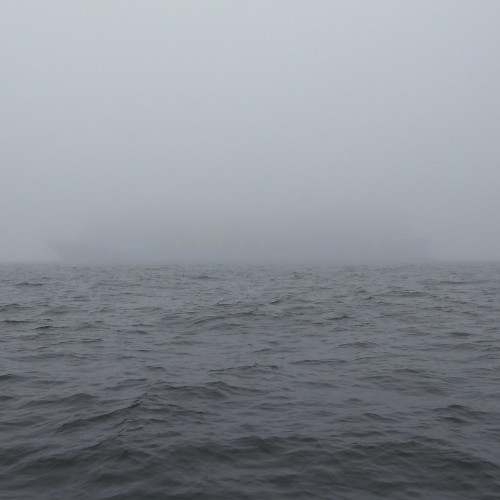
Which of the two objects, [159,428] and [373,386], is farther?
[373,386]

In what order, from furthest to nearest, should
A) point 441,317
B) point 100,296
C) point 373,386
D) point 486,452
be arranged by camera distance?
point 100,296
point 441,317
point 373,386
point 486,452

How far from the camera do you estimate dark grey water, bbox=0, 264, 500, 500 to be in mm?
7539

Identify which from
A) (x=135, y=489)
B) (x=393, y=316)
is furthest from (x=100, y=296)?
(x=135, y=489)

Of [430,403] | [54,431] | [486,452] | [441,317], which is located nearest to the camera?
[486,452]

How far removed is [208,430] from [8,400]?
5841mm

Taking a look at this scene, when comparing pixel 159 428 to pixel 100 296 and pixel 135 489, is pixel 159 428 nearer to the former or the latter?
pixel 135 489

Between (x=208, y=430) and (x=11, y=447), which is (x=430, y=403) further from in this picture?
(x=11, y=447)

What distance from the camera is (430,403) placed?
443 inches

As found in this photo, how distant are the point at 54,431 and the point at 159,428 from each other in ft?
7.55

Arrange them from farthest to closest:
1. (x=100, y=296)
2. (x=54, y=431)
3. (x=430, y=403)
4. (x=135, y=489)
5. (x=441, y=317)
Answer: (x=100, y=296) → (x=441, y=317) → (x=430, y=403) → (x=54, y=431) → (x=135, y=489)

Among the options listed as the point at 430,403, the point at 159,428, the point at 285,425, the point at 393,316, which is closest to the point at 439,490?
the point at 285,425

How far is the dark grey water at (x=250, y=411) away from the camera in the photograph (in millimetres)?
7539

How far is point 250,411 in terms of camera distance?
10719 millimetres

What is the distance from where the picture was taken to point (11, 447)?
8.73 m
